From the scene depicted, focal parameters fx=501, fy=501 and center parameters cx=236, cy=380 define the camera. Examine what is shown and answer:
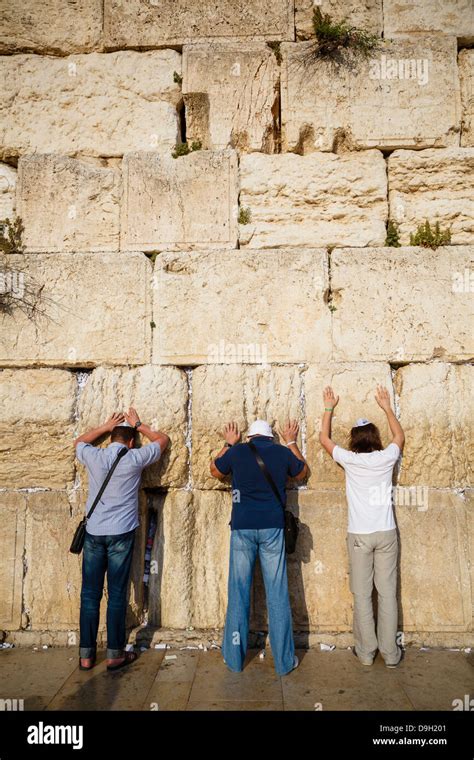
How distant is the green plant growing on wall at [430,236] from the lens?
4848 millimetres

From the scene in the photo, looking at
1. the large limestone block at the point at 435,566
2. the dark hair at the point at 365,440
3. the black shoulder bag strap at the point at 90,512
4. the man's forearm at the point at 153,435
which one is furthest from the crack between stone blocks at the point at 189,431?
the large limestone block at the point at 435,566

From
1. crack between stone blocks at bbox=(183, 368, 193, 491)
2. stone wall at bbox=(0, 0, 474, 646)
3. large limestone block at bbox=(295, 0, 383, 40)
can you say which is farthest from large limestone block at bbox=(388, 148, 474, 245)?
crack between stone blocks at bbox=(183, 368, 193, 491)

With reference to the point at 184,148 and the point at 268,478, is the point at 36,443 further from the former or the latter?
the point at 184,148

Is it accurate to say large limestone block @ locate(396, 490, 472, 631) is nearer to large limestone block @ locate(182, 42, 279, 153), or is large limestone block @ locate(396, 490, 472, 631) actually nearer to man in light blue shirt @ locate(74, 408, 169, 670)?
man in light blue shirt @ locate(74, 408, 169, 670)

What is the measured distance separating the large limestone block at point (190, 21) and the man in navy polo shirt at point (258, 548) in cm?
430

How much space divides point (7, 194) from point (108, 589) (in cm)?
403

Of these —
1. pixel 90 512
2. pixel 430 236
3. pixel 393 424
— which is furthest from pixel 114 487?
pixel 430 236

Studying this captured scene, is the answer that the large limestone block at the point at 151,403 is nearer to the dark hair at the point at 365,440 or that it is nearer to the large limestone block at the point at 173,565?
the large limestone block at the point at 173,565

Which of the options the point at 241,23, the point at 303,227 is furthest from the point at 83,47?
the point at 303,227

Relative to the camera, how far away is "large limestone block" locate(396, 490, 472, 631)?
439 cm

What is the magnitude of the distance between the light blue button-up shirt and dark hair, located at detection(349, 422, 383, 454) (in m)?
1.78

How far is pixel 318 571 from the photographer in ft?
14.8

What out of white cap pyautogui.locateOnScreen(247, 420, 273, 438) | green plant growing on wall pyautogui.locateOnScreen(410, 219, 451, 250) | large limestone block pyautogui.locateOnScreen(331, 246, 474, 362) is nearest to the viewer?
white cap pyautogui.locateOnScreen(247, 420, 273, 438)
